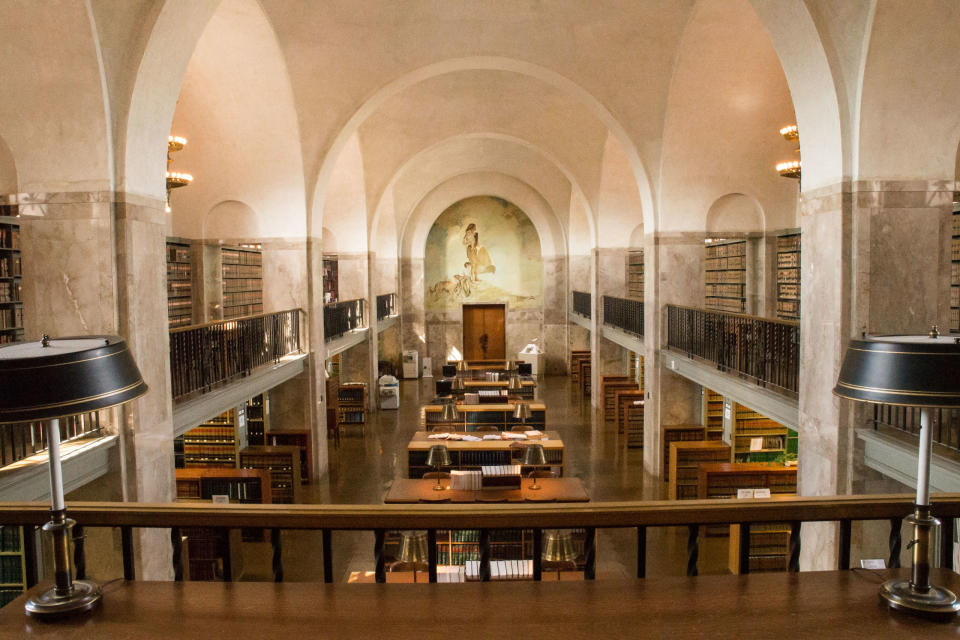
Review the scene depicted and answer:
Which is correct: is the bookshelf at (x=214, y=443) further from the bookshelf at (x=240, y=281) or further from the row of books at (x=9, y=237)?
the row of books at (x=9, y=237)

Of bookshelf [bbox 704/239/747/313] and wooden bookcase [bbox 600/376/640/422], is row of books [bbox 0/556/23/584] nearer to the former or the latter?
bookshelf [bbox 704/239/747/313]

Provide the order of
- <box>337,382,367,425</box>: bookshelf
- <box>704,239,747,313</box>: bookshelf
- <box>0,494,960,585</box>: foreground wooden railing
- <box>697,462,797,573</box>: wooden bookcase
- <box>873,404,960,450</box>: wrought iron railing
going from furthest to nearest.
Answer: <box>337,382,367,425</box>: bookshelf, <box>704,239,747,313</box>: bookshelf, <box>697,462,797,573</box>: wooden bookcase, <box>873,404,960,450</box>: wrought iron railing, <box>0,494,960,585</box>: foreground wooden railing

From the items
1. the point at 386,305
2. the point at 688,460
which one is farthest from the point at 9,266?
the point at 386,305

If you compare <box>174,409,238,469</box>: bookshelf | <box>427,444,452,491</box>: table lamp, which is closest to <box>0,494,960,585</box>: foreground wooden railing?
<box>427,444,452,491</box>: table lamp

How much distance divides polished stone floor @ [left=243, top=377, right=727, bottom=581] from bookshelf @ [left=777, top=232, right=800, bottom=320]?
→ 14.1 ft

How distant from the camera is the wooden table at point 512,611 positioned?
186cm

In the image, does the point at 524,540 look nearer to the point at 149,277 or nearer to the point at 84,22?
the point at 149,277

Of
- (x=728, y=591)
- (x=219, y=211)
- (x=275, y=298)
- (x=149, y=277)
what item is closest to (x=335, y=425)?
(x=275, y=298)

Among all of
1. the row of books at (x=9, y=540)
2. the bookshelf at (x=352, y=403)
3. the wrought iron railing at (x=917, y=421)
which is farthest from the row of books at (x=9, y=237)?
the bookshelf at (x=352, y=403)

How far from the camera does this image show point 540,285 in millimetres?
26953

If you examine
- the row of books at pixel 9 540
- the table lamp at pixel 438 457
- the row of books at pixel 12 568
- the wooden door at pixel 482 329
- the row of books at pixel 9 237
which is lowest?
the row of books at pixel 12 568

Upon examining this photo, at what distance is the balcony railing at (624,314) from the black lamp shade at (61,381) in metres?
13.0

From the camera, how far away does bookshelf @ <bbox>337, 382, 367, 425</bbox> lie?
17.4m

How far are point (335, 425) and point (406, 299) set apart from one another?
11716 millimetres
